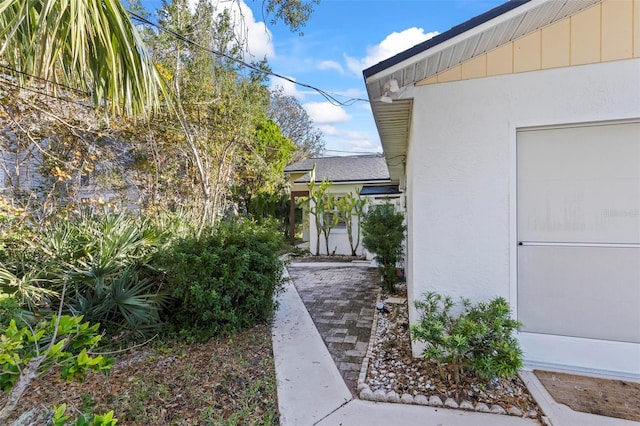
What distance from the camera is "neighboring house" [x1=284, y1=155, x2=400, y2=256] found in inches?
563

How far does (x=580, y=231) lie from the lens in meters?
3.84

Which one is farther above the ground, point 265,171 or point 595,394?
point 265,171

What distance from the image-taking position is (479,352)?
348 cm

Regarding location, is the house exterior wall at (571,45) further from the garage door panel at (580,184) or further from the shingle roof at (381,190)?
the shingle roof at (381,190)

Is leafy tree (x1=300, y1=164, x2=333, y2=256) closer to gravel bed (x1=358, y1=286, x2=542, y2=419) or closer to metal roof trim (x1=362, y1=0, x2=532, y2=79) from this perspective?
gravel bed (x1=358, y1=286, x2=542, y2=419)

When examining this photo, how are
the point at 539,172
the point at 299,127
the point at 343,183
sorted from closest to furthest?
the point at 539,172
the point at 343,183
the point at 299,127

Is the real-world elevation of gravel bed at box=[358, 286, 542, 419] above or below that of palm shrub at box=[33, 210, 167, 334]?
below

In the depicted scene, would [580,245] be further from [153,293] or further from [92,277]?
[92,277]

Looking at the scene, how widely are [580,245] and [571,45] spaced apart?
237 centimetres

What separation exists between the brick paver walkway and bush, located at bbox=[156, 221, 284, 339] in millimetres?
1413

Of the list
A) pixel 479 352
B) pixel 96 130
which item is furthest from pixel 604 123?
pixel 96 130

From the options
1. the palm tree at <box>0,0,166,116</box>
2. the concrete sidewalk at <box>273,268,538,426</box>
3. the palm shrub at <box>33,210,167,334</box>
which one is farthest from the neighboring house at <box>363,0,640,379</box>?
the palm shrub at <box>33,210,167,334</box>

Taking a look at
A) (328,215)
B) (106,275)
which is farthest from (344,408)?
(328,215)

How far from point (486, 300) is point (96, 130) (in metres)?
9.29
